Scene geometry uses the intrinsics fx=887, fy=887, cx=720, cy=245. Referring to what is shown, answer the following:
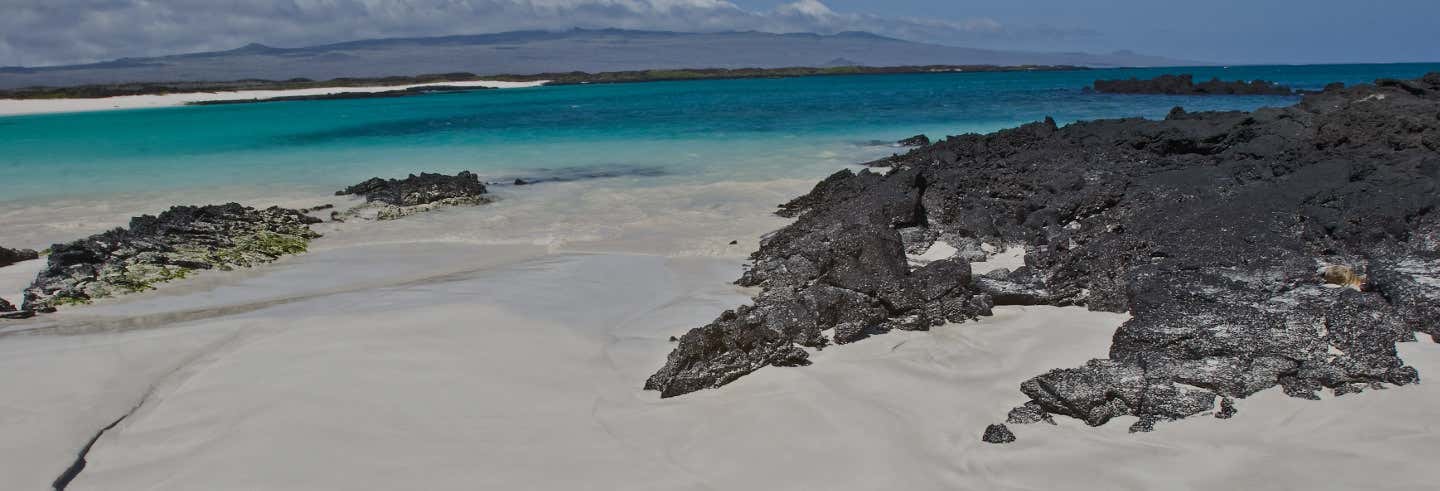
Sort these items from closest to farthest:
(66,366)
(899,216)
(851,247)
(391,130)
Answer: (66,366)
(851,247)
(899,216)
(391,130)

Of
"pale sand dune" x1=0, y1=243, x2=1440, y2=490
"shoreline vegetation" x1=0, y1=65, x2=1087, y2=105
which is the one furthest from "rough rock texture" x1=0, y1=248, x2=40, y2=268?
"shoreline vegetation" x1=0, y1=65, x2=1087, y2=105

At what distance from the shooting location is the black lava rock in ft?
38.2

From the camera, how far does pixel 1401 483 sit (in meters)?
3.34

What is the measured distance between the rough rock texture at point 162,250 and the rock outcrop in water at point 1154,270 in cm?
488

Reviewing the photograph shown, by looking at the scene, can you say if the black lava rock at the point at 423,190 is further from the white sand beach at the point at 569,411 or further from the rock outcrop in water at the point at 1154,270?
the white sand beach at the point at 569,411

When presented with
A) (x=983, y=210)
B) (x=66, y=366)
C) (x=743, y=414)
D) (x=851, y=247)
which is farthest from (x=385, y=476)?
(x=983, y=210)

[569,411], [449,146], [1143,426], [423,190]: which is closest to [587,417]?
[569,411]

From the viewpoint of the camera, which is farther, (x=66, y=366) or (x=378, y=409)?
(x=66, y=366)

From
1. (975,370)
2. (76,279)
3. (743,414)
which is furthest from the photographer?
(76,279)

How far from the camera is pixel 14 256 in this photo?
8578 mm

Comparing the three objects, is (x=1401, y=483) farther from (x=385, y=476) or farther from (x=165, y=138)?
(x=165, y=138)

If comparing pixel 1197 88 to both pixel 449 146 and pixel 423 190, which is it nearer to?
pixel 449 146

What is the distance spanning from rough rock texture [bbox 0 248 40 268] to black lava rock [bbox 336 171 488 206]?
12.6 ft

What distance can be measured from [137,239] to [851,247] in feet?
21.4
